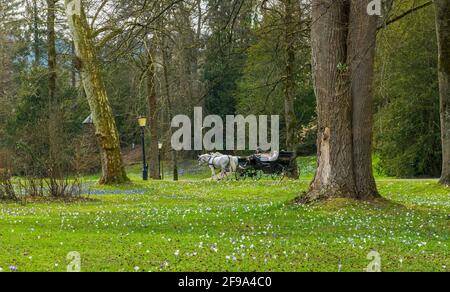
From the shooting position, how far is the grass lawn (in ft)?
21.9

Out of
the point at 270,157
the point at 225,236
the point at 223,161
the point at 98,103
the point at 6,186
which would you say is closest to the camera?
the point at 225,236

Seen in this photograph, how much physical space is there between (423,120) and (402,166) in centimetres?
297

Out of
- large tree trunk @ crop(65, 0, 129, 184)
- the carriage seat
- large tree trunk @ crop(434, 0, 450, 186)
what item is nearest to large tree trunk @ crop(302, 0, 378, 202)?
large tree trunk @ crop(434, 0, 450, 186)

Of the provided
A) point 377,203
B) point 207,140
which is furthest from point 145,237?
point 207,140

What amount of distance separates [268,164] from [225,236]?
1798 centimetres

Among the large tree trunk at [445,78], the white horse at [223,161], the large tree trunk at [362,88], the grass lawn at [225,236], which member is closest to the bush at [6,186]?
the grass lawn at [225,236]

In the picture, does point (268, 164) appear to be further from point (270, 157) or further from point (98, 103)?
point (98, 103)

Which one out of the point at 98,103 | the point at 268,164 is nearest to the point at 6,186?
the point at 98,103

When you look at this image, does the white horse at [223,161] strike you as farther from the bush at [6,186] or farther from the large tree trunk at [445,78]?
the bush at [6,186]

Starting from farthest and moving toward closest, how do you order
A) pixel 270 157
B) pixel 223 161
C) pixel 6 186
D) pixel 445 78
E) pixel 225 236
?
pixel 223 161 → pixel 270 157 → pixel 445 78 → pixel 6 186 → pixel 225 236

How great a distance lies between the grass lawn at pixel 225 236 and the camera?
21.9 ft

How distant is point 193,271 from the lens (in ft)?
20.4

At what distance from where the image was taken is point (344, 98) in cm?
1259
